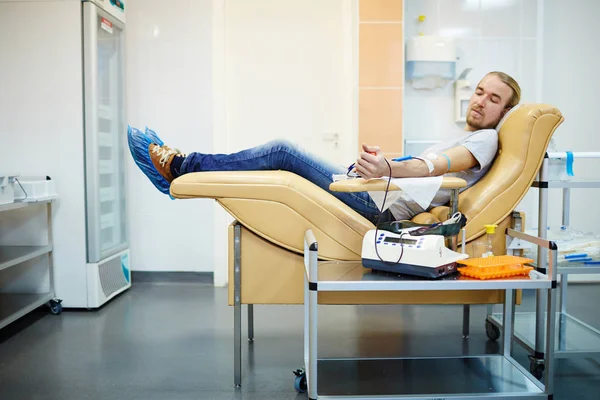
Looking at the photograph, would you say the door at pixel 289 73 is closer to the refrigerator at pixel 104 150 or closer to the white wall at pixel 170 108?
the white wall at pixel 170 108

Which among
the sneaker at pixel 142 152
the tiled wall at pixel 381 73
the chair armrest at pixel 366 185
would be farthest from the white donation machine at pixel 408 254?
the tiled wall at pixel 381 73

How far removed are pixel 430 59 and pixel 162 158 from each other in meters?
2.14

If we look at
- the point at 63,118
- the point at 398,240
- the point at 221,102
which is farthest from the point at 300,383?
the point at 221,102

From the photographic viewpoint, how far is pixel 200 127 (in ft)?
12.8

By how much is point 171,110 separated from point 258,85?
66 cm

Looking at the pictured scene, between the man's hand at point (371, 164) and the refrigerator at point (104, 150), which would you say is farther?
the refrigerator at point (104, 150)

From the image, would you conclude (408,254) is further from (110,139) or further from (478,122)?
(110,139)

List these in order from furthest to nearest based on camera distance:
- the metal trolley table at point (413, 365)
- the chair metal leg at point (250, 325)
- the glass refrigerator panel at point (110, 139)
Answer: the glass refrigerator panel at point (110, 139), the chair metal leg at point (250, 325), the metal trolley table at point (413, 365)

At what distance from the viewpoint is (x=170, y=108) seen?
12.7ft

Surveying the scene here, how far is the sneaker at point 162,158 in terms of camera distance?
2131 mm

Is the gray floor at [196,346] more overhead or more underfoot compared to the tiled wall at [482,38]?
more underfoot

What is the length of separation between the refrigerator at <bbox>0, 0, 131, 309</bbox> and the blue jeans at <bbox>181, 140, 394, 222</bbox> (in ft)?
4.12

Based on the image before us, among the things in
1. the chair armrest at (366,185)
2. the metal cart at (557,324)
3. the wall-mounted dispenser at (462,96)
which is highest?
the wall-mounted dispenser at (462,96)

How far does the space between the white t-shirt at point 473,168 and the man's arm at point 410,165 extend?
3 cm
